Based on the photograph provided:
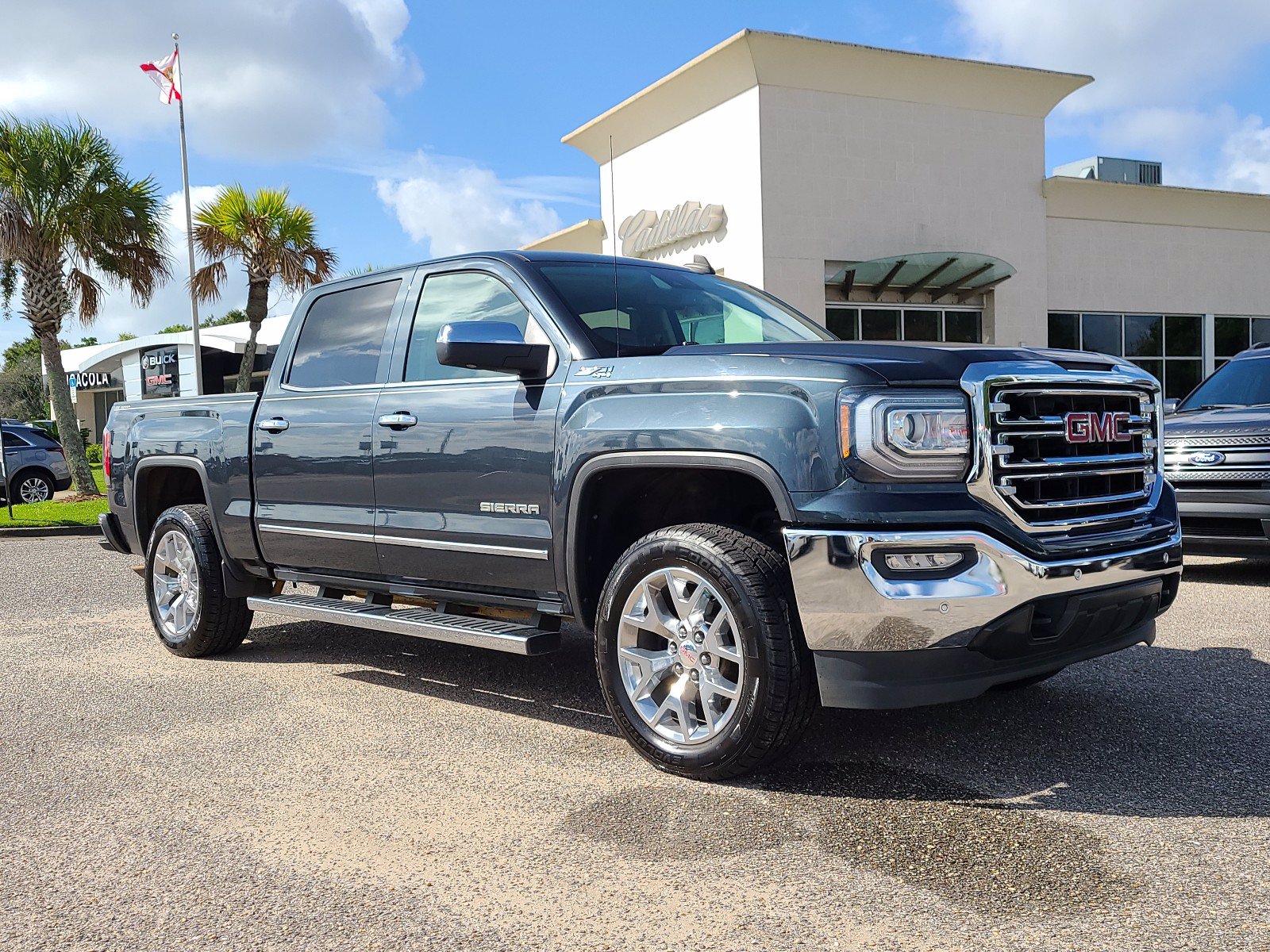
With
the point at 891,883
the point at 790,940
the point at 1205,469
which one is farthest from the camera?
the point at 1205,469

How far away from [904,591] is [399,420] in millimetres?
2498

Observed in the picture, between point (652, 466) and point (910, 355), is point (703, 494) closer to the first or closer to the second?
point (652, 466)

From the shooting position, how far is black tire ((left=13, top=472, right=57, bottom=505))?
20.9 meters

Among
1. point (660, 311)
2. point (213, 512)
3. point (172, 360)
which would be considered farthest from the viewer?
point (172, 360)

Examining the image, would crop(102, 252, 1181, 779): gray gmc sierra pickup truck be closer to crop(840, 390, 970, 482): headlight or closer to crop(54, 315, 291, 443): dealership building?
crop(840, 390, 970, 482): headlight

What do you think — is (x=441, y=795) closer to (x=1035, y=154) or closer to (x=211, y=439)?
(x=211, y=439)

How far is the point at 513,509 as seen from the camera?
4719 millimetres

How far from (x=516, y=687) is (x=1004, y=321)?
20124mm

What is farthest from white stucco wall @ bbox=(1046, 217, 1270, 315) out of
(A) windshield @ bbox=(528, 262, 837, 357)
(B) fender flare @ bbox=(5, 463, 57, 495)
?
(A) windshield @ bbox=(528, 262, 837, 357)

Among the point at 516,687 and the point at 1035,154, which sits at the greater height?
the point at 1035,154

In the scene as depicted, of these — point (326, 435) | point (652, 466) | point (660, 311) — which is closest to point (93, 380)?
point (326, 435)

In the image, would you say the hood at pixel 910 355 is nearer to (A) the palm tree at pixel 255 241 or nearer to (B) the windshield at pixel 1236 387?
(B) the windshield at pixel 1236 387

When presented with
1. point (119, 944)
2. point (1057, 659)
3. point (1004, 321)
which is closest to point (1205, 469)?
point (1057, 659)

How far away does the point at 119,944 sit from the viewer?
2.96m
